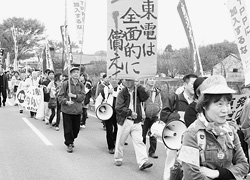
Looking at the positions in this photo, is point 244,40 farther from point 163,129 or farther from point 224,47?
point 224,47

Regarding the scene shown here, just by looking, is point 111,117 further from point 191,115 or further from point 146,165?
point 191,115

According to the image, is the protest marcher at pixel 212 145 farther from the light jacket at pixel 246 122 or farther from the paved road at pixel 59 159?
the paved road at pixel 59 159

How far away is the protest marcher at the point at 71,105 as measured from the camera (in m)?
7.46

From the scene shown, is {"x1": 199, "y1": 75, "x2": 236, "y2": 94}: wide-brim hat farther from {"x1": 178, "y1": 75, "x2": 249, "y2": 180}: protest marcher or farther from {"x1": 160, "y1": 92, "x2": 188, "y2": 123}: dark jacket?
{"x1": 160, "y1": 92, "x2": 188, "y2": 123}: dark jacket

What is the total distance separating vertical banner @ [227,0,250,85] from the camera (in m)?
5.50

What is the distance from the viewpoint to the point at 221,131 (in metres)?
2.38

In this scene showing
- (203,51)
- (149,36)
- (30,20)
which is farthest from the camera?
(30,20)

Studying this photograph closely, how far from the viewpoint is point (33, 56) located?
174 feet

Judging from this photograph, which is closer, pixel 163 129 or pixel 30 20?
pixel 163 129

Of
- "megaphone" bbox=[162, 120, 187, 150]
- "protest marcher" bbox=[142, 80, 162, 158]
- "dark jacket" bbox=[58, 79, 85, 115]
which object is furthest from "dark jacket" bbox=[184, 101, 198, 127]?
"dark jacket" bbox=[58, 79, 85, 115]

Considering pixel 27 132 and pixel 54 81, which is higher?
pixel 54 81

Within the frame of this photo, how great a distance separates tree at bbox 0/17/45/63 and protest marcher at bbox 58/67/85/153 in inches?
1691

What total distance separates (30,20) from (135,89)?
46.5 metres

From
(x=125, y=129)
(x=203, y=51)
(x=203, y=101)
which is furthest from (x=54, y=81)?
(x=203, y=51)
